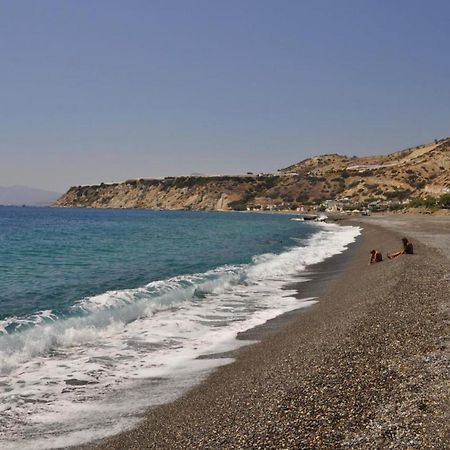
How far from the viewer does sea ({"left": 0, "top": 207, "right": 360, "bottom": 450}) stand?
8688 mm

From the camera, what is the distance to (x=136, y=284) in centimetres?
2298

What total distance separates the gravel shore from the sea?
0.93 m

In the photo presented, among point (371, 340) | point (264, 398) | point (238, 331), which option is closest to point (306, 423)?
point (264, 398)

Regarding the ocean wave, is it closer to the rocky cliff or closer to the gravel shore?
the gravel shore

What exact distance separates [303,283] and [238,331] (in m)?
10.4

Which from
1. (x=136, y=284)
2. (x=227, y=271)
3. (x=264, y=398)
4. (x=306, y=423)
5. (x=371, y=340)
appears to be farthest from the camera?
(x=227, y=271)

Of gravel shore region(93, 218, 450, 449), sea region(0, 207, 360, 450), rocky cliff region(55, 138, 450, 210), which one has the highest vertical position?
rocky cliff region(55, 138, 450, 210)

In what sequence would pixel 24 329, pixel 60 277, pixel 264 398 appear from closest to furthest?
pixel 264 398
pixel 24 329
pixel 60 277

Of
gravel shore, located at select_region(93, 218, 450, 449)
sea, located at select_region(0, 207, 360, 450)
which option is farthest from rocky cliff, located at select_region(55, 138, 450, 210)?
gravel shore, located at select_region(93, 218, 450, 449)

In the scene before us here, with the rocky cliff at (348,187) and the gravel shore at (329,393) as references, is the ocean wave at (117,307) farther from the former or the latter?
the rocky cliff at (348,187)

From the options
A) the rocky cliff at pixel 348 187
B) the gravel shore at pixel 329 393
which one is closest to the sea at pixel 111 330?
the gravel shore at pixel 329 393

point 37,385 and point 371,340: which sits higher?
point 371,340

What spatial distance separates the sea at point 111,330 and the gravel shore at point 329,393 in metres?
0.93

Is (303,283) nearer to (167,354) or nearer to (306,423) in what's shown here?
(167,354)
